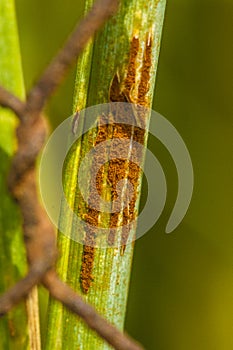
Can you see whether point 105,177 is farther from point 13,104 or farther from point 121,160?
point 13,104

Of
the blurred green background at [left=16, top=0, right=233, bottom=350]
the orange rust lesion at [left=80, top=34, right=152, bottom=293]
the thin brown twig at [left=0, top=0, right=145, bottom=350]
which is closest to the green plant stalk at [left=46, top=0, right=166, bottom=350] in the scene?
the orange rust lesion at [left=80, top=34, right=152, bottom=293]

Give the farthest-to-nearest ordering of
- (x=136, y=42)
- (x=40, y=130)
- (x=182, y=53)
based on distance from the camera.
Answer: (x=182, y=53) < (x=136, y=42) < (x=40, y=130)

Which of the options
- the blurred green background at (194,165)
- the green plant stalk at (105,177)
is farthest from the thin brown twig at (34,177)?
the blurred green background at (194,165)

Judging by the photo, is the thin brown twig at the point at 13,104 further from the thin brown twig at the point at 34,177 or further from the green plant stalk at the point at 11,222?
the green plant stalk at the point at 11,222

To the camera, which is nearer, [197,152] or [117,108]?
[117,108]

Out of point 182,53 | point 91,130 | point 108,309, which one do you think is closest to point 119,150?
point 91,130

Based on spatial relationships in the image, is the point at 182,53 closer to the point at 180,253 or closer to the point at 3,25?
the point at 180,253
